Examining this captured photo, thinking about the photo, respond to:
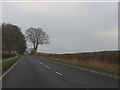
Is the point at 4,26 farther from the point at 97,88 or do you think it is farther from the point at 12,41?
the point at 97,88

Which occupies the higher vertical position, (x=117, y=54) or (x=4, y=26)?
(x=4, y=26)

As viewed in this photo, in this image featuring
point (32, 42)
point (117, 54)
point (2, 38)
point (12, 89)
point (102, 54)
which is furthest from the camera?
point (32, 42)

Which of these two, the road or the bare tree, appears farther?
the bare tree

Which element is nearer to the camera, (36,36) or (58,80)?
(58,80)

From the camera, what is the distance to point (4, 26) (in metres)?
114

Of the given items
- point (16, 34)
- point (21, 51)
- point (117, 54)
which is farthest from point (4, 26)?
point (117, 54)

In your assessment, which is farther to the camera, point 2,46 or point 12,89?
point 2,46

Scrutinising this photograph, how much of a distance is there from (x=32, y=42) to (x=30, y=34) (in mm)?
3799

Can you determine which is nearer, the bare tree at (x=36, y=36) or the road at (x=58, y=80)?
the road at (x=58, y=80)

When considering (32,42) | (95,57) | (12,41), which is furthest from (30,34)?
(95,57)

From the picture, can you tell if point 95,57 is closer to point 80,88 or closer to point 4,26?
point 80,88

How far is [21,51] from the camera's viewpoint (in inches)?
5546

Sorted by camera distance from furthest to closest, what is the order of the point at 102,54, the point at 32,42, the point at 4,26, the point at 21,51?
the point at 21,51 → the point at 32,42 → the point at 4,26 → the point at 102,54

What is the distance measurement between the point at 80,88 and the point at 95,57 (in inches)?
1145
